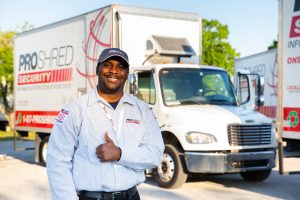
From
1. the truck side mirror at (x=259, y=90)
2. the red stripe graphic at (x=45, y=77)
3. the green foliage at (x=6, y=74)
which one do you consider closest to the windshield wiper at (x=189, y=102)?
the truck side mirror at (x=259, y=90)

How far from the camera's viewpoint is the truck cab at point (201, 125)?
29.0 feet

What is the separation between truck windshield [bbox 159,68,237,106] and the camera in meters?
9.66

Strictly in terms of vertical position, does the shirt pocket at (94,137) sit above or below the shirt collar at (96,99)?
below

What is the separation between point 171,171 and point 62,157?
243 inches

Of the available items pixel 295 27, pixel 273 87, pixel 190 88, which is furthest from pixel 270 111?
pixel 295 27

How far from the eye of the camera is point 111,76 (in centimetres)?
327

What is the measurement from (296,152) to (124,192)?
5.63 m

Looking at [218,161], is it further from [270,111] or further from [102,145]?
[270,111]

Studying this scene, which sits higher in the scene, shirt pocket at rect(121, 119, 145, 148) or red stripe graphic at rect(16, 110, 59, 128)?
shirt pocket at rect(121, 119, 145, 148)

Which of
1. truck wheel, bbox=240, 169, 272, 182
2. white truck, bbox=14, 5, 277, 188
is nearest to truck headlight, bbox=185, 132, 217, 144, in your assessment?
white truck, bbox=14, 5, 277, 188

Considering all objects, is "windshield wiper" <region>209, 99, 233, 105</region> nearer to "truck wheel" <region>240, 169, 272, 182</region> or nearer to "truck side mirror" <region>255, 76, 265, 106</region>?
"truck side mirror" <region>255, 76, 265, 106</region>

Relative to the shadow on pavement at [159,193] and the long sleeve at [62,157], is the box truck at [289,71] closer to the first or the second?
the shadow on pavement at [159,193]

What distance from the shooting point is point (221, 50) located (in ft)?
178

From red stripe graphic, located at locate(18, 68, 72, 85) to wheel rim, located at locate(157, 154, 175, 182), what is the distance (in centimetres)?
354
